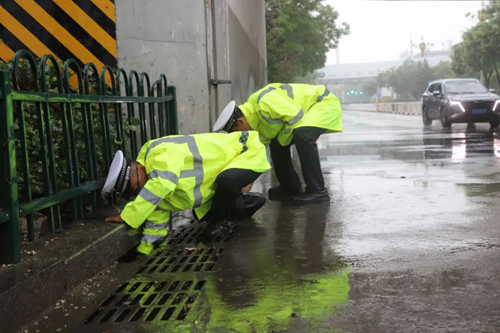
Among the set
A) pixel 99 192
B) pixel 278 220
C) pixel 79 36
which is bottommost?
pixel 278 220

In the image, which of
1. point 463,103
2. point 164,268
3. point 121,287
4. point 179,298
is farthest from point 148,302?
point 463,103

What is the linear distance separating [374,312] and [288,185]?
3.99m

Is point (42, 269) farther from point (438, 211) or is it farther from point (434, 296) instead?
point (438, 211)

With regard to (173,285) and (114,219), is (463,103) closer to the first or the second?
(114,219)

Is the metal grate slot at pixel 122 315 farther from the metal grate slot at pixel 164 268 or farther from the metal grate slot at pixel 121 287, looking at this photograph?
the metal grate slot at pixel 164 268

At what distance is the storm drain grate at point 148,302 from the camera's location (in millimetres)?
3188

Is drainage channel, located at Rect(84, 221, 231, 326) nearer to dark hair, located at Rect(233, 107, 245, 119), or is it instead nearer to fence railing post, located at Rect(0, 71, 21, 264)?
fence railing post, located at Rect(0, 71, 21, 264)

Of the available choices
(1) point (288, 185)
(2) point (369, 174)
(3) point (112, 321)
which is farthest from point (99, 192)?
(2) point (369, 174)

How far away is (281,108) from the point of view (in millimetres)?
6039

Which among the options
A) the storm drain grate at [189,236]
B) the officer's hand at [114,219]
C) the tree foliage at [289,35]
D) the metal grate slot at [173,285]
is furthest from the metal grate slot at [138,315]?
the tree foliage at [289,35]

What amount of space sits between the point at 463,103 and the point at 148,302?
17.5 metres

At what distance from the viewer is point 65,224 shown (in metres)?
4.63

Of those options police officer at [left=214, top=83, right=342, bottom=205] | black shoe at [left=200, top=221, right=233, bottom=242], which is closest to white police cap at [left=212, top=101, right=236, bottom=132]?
police officer at [left=214, top=83, right=342, bottom=205]

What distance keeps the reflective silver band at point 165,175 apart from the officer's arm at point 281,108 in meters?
1.86
